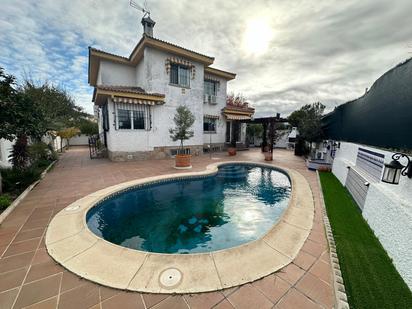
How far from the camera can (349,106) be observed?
30.6ft

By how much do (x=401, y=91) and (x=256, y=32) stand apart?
360 inches

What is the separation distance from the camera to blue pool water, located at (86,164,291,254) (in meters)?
4.93

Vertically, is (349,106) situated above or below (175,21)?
below

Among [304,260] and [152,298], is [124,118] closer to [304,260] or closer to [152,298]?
[152,298]

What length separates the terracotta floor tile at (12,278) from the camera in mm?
2742

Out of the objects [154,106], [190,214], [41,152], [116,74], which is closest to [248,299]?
[190,214]

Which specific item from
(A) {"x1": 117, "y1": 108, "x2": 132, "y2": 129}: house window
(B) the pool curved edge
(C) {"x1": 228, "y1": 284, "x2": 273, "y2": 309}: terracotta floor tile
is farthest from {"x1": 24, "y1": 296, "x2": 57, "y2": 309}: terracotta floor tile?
(A) {"x1": 117, "y1": 108, "x2": 132, "y2": 129}: house window

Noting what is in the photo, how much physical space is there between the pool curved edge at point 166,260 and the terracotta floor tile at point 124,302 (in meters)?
0.10

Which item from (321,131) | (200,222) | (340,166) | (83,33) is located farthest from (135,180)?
(321,131)

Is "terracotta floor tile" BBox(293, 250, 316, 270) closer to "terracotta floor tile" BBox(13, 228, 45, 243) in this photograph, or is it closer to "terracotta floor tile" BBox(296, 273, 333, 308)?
"terracotta floor tile" BBox(296, 273, 333, 308)

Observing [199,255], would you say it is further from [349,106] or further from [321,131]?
[321,131]

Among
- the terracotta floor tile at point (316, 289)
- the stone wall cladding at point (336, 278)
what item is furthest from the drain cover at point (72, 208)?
the stone wall cladding at point (336, 278)

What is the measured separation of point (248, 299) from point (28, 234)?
17.6 feet

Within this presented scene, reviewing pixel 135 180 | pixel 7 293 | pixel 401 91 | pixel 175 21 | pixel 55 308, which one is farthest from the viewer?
pixel 175 21
